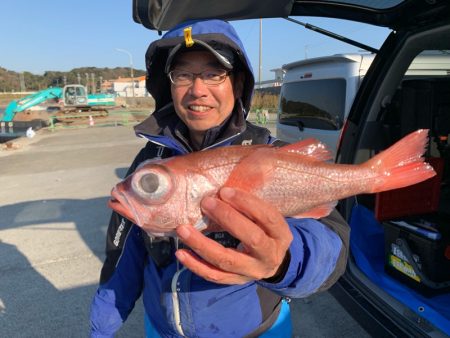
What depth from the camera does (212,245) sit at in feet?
3.61

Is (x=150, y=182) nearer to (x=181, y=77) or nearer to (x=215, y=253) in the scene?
(x=215, y=253)

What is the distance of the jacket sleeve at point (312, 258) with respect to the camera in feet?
4.15

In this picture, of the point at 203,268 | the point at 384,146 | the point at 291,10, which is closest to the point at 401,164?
the point at 203,268

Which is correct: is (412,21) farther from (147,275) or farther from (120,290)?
(120,290)

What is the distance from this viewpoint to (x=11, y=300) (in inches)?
144

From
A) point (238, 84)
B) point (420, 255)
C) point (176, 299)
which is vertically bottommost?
point (420, 255)

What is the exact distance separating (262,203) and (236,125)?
66 cm

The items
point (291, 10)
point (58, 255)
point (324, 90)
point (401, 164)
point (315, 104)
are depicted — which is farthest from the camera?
point (315, 104)

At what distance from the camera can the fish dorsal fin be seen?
4.38 feet

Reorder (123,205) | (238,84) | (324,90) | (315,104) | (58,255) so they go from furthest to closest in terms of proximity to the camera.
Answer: (315,104)
(324,90)
(58,255)
(238,84)
(123,205)

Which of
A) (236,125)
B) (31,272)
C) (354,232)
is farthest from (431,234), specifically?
(31,272)

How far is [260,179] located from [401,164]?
1.84 ft

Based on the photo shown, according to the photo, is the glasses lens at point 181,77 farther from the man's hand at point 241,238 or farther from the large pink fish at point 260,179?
the man's hand at point 241,238

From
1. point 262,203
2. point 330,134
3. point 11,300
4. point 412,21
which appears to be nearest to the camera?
point 262,203
